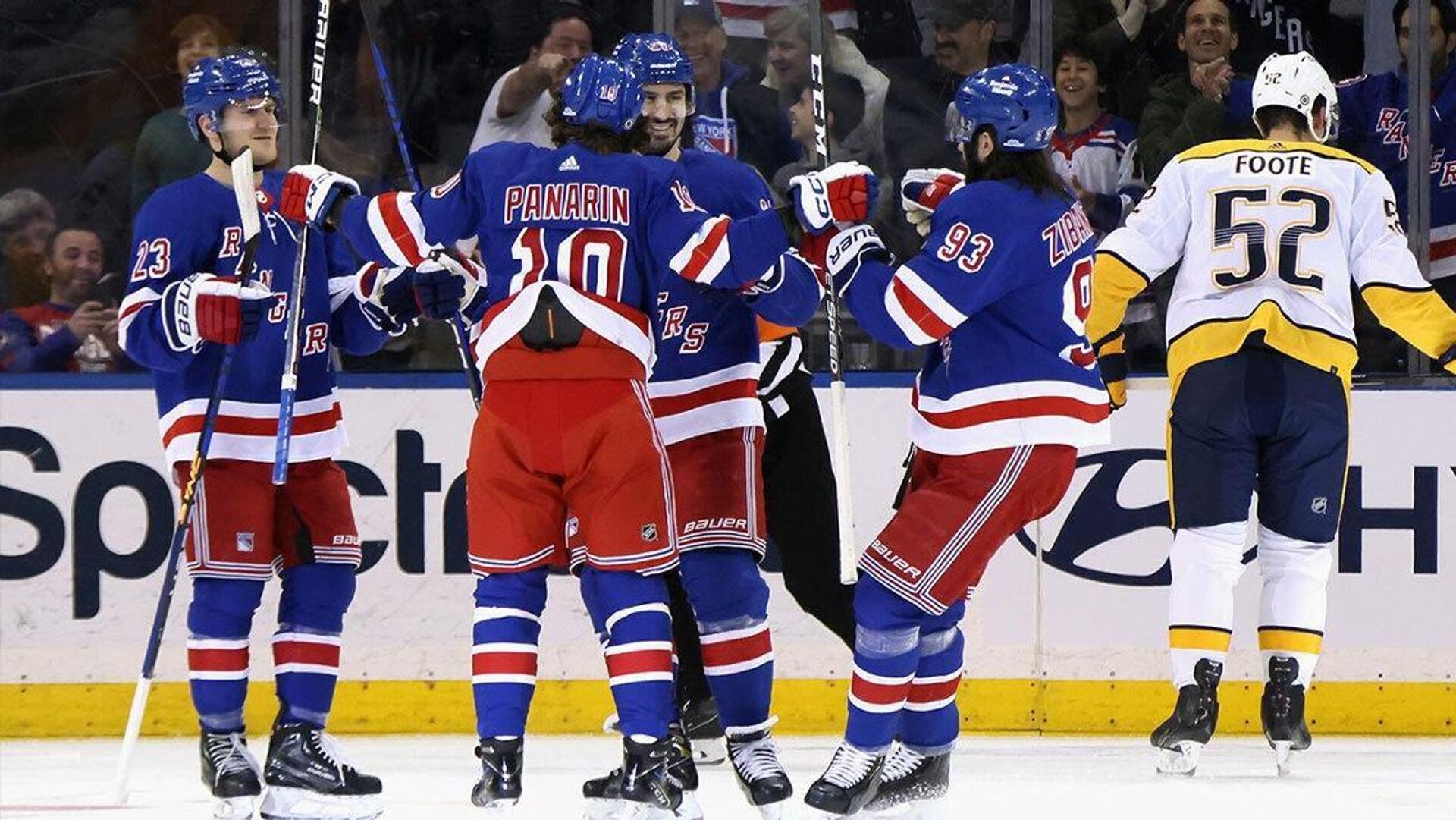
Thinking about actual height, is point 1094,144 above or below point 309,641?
above

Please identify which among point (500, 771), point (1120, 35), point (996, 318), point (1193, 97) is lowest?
point (500, 771)

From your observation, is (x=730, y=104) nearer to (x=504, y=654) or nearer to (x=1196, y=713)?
(x=1196, y=713)

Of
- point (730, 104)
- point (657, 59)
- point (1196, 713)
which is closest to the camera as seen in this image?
point (657, 59)

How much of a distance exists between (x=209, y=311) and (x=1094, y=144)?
268 centimetres

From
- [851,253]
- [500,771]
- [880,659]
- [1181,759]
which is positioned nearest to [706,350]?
[851,253]

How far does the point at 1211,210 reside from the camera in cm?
501

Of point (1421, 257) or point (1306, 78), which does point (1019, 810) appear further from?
point (1421, 257)

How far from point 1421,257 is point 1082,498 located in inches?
43.0

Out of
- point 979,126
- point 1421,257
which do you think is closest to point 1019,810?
point 979,126

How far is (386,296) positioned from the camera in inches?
177

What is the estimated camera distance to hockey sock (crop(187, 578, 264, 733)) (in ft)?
14.2

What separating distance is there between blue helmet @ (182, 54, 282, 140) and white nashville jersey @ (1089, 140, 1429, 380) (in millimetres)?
1815

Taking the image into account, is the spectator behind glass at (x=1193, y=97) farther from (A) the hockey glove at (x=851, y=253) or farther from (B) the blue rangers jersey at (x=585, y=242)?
(B) the blue rangers jersey at (x=585, y=242)

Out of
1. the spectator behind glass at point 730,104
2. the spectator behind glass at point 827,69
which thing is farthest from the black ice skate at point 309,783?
the spectator behind glass at point 827,69
